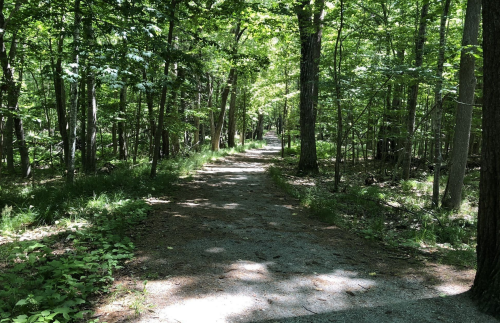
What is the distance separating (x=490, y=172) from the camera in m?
3.12

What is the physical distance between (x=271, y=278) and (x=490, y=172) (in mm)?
2586

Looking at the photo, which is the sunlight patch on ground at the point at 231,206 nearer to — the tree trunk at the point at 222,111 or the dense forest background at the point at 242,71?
the dense forest background at the point at 242,71

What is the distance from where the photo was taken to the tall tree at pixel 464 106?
713cm

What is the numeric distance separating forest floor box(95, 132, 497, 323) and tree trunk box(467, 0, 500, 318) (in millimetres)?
278

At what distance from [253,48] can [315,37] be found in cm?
836

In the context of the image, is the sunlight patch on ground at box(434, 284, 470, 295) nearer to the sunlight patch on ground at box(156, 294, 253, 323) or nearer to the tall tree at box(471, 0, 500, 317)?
the tall tree at box(471, 0, 500, 317)

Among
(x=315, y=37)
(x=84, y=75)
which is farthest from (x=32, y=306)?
(x=315, y=37)

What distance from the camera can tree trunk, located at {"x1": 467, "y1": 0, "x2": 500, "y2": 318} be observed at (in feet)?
9.89

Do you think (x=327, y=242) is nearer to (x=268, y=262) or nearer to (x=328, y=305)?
(x=268, y=262)

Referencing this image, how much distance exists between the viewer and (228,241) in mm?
4766

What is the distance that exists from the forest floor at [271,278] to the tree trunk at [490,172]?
0.28 m

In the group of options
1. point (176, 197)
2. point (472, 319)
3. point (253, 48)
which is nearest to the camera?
point (472, 319)

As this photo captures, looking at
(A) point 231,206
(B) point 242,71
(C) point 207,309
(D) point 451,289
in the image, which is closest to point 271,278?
(C) point 207,309

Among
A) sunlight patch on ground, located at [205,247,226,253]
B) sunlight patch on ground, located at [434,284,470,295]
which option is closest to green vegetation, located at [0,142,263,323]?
sunlight patch on ground, located at [205,247,226,253]
